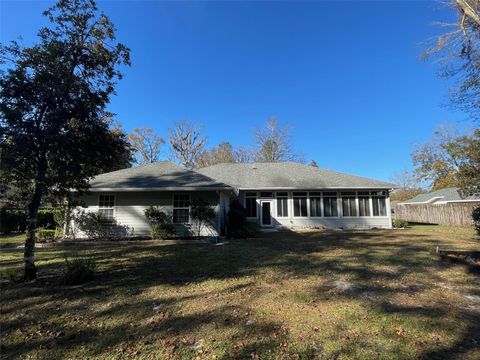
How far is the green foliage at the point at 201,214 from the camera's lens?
14641 mm

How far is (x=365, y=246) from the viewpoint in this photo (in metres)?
12.0

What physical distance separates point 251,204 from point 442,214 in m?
16.6

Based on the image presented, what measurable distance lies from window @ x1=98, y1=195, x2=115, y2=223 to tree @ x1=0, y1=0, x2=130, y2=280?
7585mm

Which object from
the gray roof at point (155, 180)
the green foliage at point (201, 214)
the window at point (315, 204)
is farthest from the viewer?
the window at point (315, 204)

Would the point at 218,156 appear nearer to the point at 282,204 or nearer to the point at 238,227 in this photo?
the point at 282,204

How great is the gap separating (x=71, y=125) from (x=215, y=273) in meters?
4.81

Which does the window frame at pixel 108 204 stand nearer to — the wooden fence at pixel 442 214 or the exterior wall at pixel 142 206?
the exterior wall at pixel 142 206

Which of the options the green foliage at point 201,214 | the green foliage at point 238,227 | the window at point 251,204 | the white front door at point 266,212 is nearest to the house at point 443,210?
the white front door at point 266,212

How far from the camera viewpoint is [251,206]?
21.4 metres

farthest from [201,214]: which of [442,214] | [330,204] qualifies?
[442,214]

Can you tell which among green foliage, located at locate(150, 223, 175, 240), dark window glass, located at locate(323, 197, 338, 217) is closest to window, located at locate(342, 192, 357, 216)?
dark window glass, located at locate(323, 197, 338, 217)

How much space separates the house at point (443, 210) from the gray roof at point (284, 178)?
20.0 feet

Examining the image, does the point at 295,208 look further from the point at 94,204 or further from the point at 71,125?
the point at 71,125

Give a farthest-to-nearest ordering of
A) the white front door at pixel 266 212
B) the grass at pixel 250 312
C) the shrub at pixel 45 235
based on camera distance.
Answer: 1. the white front door at pixel 266 212
2. the shrub at pixel 45 235
3. the grass at pixel 250 312
